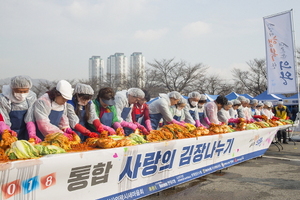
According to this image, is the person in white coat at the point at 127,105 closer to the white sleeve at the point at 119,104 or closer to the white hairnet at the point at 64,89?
the white sleeve at the point at 119,104

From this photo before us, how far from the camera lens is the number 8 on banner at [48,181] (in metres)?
2.80

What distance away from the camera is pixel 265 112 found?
494 inches

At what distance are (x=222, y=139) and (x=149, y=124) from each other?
1.47m

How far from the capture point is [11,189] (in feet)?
8.35

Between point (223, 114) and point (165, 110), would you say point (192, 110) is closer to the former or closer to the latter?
point (223, 114)

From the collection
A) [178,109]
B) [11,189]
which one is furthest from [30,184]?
[178,109]

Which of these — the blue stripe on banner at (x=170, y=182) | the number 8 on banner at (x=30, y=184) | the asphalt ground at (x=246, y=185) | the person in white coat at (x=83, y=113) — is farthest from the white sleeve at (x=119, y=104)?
the number 8 on banner at (x=30, y=184)

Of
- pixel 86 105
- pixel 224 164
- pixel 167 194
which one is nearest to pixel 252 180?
pixel 224 164

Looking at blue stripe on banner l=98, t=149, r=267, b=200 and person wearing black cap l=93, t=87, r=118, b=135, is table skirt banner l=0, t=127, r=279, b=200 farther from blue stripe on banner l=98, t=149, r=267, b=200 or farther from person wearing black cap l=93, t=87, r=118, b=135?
person wearing black cap l=93, t=87, r=118, b=135

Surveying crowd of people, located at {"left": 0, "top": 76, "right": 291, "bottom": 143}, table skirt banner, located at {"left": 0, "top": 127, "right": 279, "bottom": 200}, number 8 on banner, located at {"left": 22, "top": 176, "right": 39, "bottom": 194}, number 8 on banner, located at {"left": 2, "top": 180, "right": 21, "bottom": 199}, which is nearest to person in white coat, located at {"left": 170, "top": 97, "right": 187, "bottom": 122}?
crowd of people, located at {"left": 0, "top": 76, "right": 291, "bottom": 143}

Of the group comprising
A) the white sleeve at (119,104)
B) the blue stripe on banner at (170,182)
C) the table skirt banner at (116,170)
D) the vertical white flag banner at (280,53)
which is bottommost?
the blue stripe on banner at (170,182)

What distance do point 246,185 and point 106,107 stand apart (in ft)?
9.01

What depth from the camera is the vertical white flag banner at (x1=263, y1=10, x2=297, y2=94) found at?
10.5m

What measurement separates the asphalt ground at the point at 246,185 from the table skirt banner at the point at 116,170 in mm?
157
